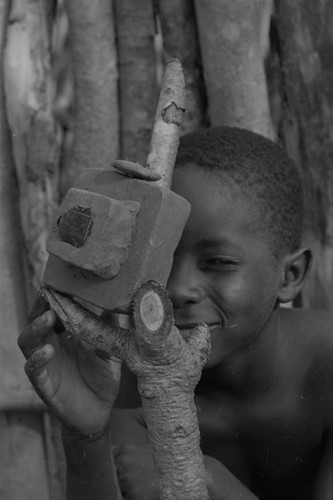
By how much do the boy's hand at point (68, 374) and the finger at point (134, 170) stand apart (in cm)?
26

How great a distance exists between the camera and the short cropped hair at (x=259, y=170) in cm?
192

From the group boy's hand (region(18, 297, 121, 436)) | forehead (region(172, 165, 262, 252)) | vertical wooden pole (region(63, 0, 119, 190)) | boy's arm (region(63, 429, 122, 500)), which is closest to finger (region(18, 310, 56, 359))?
boy's hand (region(18, 297, 121, 436))

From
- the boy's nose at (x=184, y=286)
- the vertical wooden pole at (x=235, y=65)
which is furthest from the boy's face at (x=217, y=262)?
the vertical wooden pole at (x=235, y=65)

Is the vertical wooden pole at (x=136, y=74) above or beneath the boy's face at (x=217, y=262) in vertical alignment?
above

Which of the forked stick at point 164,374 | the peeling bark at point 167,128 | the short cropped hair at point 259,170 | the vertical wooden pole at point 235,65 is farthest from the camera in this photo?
the vertical wooden pole at point 235,65

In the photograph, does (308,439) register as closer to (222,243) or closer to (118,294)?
(222,243)

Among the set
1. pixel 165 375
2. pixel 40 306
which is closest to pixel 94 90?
pixel 40 306

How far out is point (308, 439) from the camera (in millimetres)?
2189

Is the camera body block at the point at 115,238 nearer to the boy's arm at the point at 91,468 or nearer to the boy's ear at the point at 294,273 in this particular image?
the boy's arm at the point at 91,468

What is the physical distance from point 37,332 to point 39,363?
0.18 feet

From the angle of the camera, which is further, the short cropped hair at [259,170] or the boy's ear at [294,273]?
the boy's ear at [294,273]

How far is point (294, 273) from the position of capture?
81.7 inches

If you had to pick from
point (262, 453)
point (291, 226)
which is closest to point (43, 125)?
point (291, 226)

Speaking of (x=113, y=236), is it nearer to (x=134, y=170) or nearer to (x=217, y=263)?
(x=134, y=170)
